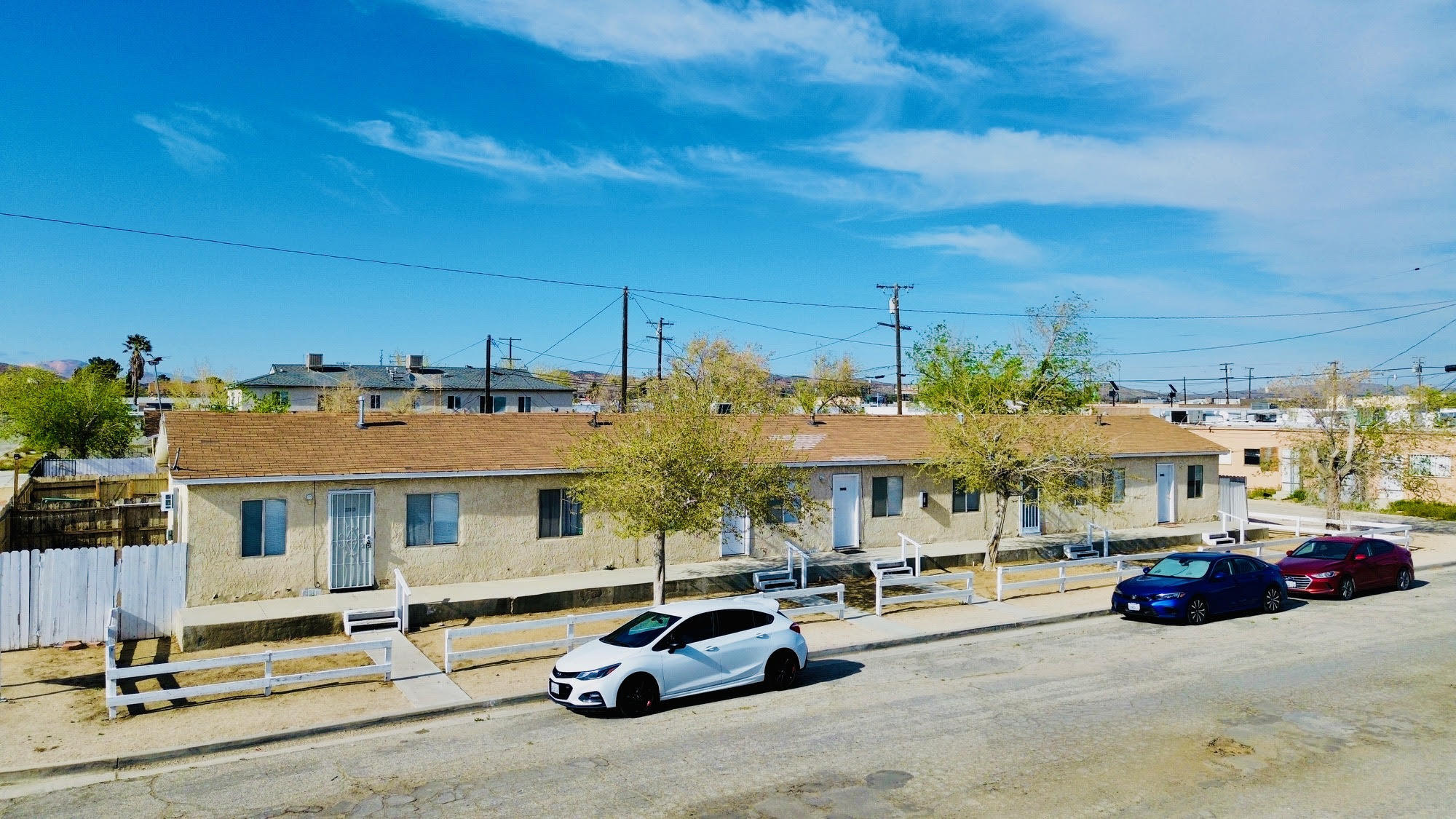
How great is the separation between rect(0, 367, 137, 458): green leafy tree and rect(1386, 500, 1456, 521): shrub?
194 feet

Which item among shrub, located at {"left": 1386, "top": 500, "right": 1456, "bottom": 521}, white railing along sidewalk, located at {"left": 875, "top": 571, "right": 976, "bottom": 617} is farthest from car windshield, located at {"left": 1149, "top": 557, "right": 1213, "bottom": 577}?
shrub, located at {"left": 1386, "top": 500, "right": 1456, "bottom": 521}

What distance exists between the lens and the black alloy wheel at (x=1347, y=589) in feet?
76.9

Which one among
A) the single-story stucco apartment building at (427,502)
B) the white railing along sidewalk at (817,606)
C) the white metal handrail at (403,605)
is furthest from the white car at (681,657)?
the single-story stucco apartment building at (427,502)

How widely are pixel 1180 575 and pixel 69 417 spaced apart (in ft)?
153

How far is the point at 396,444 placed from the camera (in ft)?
74.8

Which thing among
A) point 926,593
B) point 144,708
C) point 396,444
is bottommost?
point 144,708

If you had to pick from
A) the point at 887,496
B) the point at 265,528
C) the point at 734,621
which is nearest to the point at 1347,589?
the point at 887,496

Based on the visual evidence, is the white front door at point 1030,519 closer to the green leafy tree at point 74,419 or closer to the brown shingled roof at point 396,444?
the brown shingled roof at point 396,444

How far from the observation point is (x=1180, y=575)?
68.3 ft

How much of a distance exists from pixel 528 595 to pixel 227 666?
6.91 metres

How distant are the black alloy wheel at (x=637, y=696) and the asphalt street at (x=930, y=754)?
21 centimetres

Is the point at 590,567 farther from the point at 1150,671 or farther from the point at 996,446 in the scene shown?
the point at 1150,671

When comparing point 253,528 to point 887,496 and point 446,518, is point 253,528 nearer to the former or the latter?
point 446,518

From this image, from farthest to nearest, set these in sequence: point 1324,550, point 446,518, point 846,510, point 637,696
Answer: point 846,510
point 1324,550
point 446,518
point 637,696
